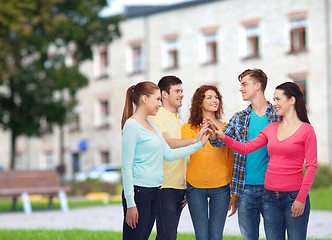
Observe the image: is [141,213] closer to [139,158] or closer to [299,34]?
[139,158]

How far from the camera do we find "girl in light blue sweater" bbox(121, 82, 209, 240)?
514 cm

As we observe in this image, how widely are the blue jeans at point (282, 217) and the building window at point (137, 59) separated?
33.3 m

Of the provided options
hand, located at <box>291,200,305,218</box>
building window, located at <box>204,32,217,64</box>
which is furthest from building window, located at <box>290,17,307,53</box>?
hand, located at <box>291,200,305,218</box>

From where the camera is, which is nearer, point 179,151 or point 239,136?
point 179,151

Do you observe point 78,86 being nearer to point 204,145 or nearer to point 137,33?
point 137,33

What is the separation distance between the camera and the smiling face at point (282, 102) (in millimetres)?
5383

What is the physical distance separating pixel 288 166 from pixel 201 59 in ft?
100.0

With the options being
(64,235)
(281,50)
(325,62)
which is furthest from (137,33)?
(64,235)

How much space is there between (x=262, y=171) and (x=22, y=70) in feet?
66.3

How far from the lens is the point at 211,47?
116 ft

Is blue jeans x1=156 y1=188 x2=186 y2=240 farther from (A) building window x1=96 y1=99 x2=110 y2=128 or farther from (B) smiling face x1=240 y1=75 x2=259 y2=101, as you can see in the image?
(A) building window x1=96 y1=99 x2=110 y2=128

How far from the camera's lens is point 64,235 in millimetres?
9523

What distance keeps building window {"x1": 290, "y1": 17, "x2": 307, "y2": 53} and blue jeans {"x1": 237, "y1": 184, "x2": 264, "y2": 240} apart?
86.7 ft

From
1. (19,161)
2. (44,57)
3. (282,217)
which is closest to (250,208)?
(282,217)
